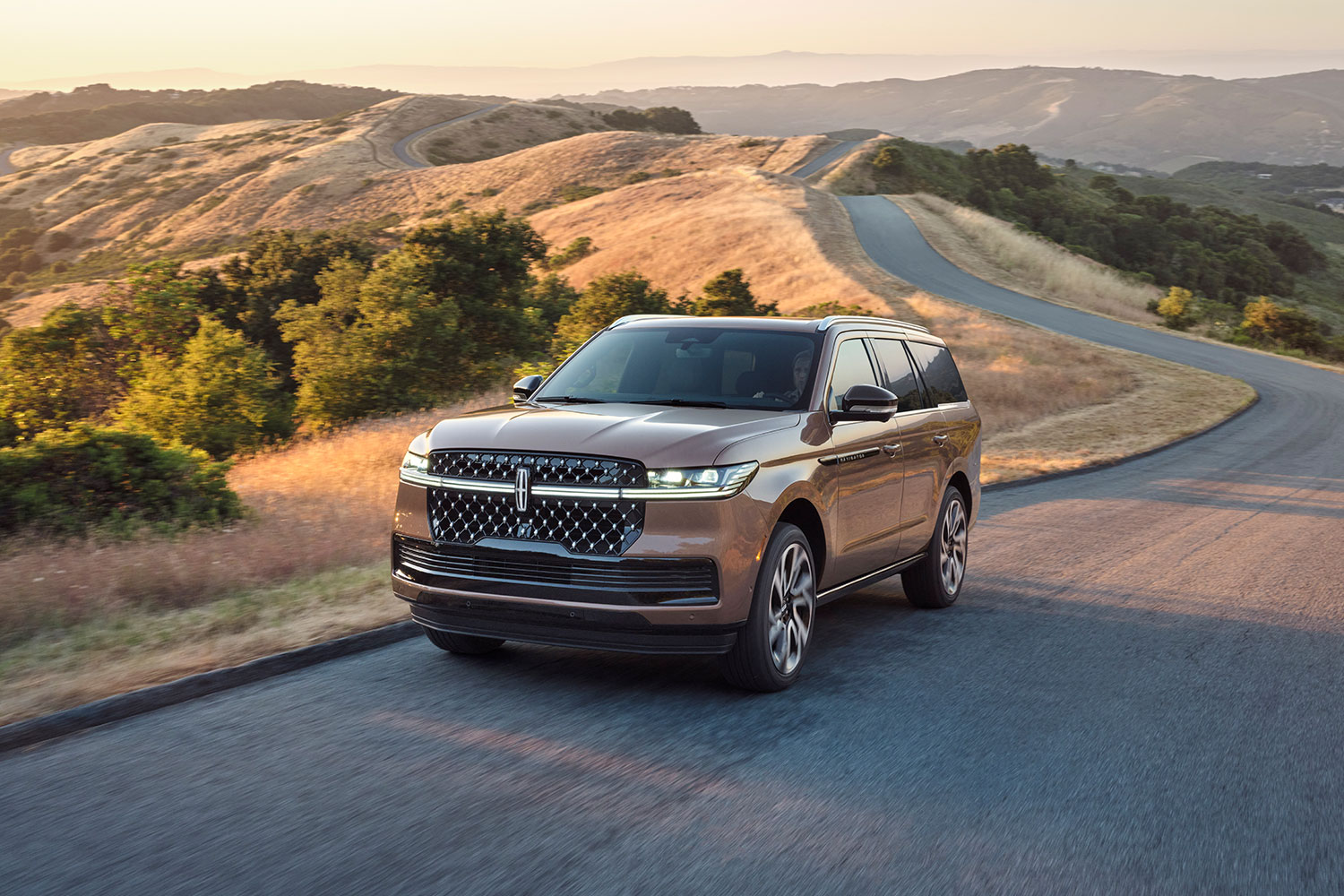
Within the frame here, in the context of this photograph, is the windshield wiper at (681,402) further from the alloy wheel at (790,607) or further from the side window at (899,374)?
the side window at (899,374)

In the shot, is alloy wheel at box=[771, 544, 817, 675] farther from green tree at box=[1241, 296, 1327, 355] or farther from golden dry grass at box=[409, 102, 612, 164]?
golden dry grass at box=[409, 102, 612, 164]

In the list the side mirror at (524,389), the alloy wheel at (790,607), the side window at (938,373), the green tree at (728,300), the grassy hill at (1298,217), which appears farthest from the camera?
the grassy hill at (1298,217)

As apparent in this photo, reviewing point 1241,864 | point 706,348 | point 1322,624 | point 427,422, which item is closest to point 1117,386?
point 427,422

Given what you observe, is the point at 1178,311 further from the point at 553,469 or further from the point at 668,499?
the point at 553,469

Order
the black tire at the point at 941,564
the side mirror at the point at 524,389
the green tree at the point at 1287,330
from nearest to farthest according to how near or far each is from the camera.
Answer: the side mirror at the point at 524,389 → the black tire at the point at 941,564 → the green tree at the point at 1287,330

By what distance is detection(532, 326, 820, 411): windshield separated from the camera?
6391mm

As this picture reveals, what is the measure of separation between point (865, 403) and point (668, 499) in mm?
1568

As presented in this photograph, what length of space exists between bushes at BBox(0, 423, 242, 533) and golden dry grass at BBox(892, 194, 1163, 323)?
45.0m

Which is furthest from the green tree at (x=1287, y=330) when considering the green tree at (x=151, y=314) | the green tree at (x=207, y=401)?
the green tree at (x=151, y=314)

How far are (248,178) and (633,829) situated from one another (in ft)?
385

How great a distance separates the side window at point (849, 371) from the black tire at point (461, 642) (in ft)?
7.51

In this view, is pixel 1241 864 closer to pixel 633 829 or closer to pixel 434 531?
pixel 633 829

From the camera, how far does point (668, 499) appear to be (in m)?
5.12

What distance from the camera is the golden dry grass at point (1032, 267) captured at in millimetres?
54094
